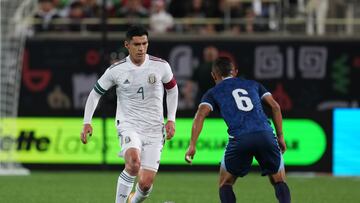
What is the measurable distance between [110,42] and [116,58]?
0.63 m

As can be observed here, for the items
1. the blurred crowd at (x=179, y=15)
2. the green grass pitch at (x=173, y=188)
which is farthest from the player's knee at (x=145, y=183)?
the blurred crowd at (x=179, y=15)

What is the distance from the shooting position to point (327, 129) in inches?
806

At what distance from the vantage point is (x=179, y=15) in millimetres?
24516

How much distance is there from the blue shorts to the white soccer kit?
50.7 inches

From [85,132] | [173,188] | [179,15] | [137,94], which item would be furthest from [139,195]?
[179,15]

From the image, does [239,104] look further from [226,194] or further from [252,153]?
[226,194]

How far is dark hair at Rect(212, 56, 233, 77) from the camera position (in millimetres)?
10914

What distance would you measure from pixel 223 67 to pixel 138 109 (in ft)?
4.84

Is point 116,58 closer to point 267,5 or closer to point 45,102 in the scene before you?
point 45,102

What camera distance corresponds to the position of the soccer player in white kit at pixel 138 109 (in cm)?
1191

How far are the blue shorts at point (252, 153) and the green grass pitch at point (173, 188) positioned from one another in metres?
3.25

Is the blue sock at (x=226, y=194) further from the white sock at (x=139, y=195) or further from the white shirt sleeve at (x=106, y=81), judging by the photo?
the white shirt sleeve at (x=106, y=81)

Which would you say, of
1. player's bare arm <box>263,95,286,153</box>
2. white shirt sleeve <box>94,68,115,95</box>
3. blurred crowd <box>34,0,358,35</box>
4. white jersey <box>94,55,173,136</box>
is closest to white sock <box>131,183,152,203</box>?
white jersey <box>94,55,173,136</box>

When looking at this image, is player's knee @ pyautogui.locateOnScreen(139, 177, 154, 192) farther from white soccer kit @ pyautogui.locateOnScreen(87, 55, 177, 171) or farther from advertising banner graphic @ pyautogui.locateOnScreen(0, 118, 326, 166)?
advertising banner graphic @ pyautogui.locateOnScreen(0, 118, 326, 166)
